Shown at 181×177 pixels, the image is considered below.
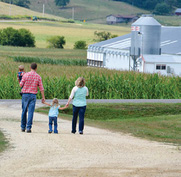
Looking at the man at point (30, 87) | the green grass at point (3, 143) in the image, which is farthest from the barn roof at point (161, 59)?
the green grass at point (3, 143)

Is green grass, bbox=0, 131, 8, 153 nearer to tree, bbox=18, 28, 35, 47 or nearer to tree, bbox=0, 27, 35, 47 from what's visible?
tree, bbox=0, 27, 35, 47

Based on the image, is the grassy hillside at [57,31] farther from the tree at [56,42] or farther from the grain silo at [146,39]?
the grain silo at [146,39]

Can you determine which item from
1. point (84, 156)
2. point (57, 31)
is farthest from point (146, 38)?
point (57, 31)

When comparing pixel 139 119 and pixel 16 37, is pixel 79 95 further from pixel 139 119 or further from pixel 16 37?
pixel 16 37

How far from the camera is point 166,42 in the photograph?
264ft

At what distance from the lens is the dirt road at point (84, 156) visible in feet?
38.5

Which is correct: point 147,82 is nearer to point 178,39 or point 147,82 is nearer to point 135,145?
point 135,145

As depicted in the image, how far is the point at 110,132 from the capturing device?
19250 mm

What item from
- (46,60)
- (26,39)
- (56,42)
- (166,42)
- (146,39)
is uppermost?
(146,39)

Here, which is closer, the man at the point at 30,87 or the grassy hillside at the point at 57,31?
the man at the point at 30,87

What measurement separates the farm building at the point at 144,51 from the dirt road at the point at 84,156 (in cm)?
4730

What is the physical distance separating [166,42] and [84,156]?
225ft

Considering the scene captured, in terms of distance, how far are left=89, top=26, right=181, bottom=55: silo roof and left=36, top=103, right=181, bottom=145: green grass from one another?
42016mm

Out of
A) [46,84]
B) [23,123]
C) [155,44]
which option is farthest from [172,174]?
[155,44]
